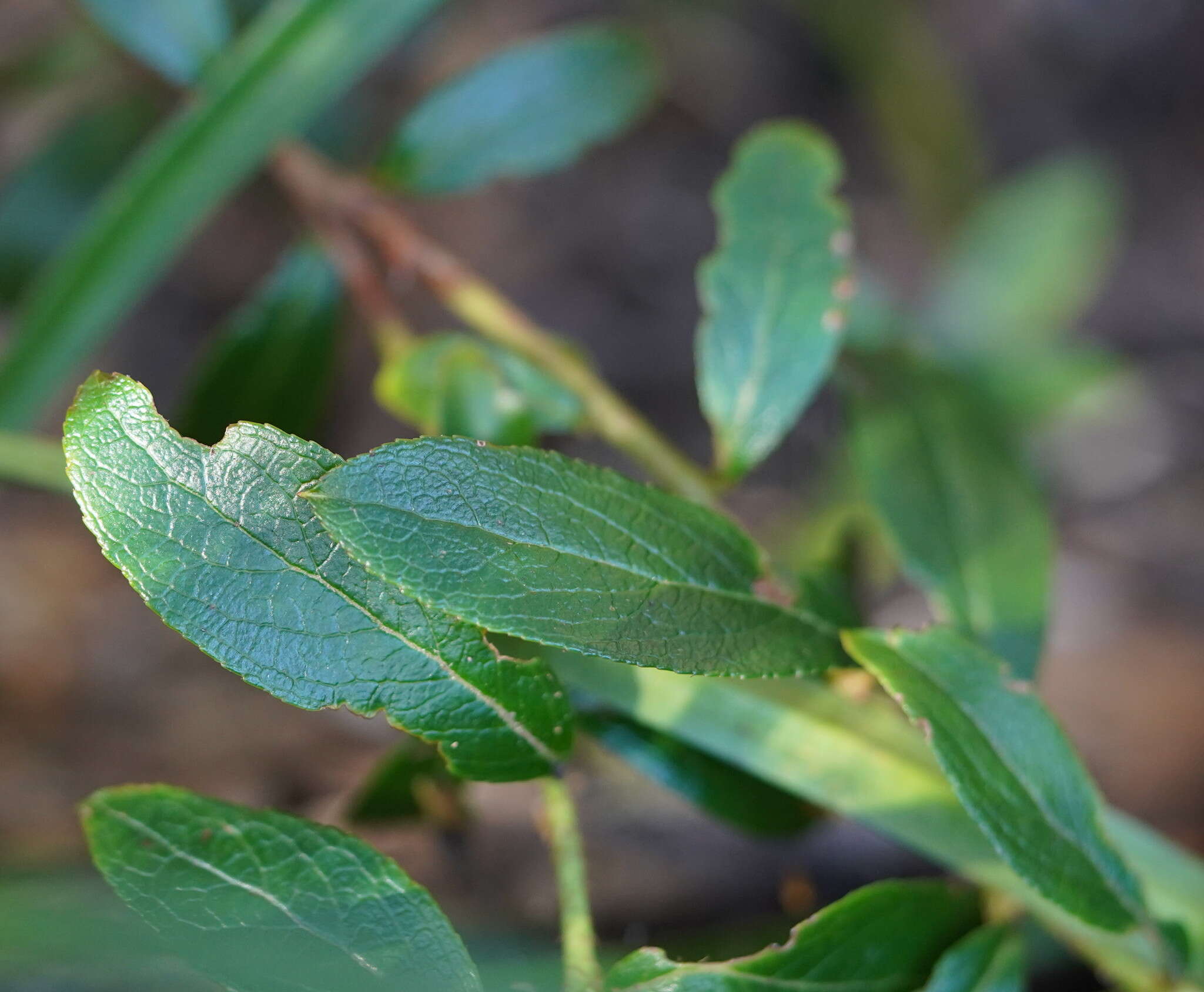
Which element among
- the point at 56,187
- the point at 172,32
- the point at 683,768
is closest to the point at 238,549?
the point at 683,768

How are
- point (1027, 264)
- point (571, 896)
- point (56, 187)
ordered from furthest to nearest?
point (1027, 264), point (56, 187), point (571, 896)

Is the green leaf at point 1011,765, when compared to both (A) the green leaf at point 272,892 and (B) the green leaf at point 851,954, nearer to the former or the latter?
(B) the green leaf at point 851,954

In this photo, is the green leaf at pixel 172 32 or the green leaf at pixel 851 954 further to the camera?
the green leaf at pixel 172 32

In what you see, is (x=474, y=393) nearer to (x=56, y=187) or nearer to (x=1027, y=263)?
(x=56, y=187)

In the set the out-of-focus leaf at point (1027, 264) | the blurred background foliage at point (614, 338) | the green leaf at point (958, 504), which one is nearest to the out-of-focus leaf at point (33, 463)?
the blurred background foliage at point (614, 338)

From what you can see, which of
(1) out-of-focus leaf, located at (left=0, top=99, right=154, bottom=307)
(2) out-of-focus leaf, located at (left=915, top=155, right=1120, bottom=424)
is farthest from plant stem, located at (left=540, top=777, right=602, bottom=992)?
(2) out-of-focus leaf, located at (left=915, top=155, right=1120, bottom=424)

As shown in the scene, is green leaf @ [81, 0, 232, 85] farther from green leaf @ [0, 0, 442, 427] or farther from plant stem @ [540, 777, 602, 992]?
plant stem @ [540, 777, 602, 992]
